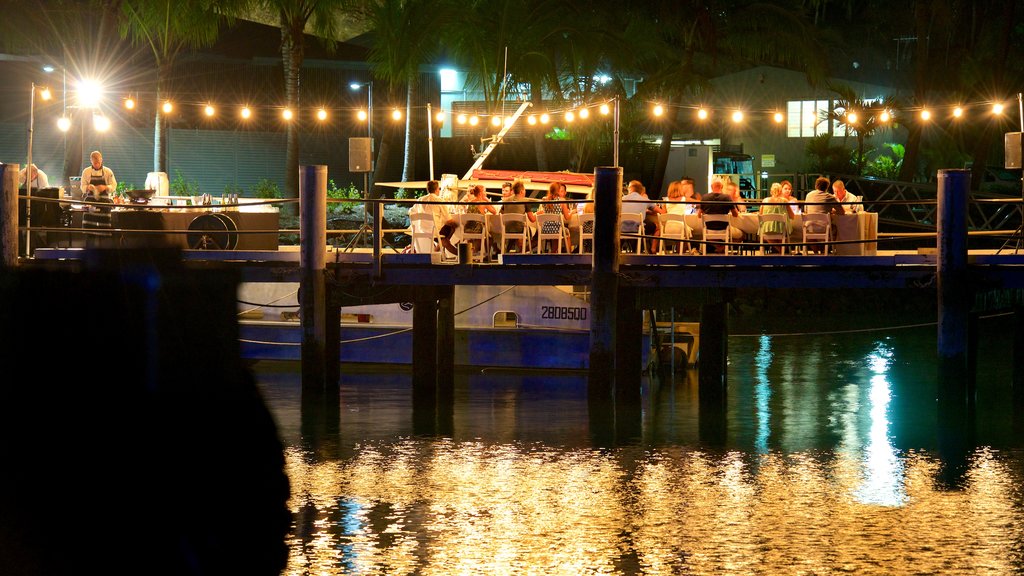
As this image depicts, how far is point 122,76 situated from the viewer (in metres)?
39.0

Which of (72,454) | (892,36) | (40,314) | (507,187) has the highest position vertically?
(892,36)

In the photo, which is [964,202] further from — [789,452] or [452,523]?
[452,523]

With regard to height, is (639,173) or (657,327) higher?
(639,173)

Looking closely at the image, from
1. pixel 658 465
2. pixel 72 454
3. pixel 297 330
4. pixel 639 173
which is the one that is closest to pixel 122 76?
pixel 639 173

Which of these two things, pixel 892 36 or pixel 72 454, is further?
pixel 892 36

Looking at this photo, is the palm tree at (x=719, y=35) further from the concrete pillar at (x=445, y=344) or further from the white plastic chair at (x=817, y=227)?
the white plastic chair at (x=817, y=227)

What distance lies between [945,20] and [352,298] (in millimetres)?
26170

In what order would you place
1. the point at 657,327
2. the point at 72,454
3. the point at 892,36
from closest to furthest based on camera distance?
the point at 72,454
the point at 657,327
the point at 892,36

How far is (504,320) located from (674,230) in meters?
4.55

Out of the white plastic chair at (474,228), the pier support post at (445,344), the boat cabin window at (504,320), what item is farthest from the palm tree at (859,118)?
the white plastic chair at (474,228)

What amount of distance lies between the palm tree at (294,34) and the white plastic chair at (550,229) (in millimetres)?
14403

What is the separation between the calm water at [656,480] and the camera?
35.6ft

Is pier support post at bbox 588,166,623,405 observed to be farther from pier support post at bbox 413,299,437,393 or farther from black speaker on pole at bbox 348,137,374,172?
black speaker on pole at bbox 348,137,374,172

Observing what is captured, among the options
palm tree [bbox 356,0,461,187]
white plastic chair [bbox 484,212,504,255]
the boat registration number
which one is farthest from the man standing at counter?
palm tree [bbox 356,0,461,187]
